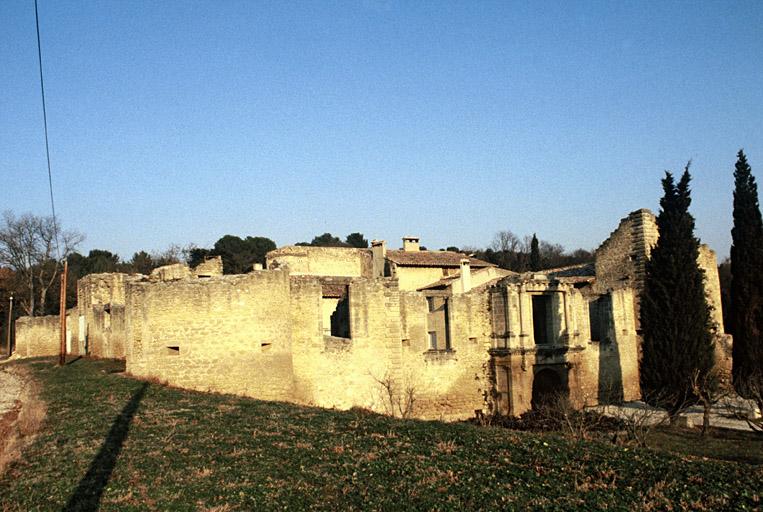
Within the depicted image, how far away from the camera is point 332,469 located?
10656 mm

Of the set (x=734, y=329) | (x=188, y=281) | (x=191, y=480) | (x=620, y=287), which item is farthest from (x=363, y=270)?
(x=191, y=480)

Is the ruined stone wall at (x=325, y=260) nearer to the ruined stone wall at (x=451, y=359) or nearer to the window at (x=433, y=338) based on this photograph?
the window at (x=433, y=338)

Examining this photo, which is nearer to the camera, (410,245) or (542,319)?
(542,319)

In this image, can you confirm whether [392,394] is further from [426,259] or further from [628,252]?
[426,259]

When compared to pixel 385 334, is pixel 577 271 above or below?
above

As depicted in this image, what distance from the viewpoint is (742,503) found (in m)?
8.95

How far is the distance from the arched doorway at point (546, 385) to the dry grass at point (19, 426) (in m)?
17.7

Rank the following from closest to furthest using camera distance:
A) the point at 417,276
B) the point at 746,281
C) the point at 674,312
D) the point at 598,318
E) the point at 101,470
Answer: the point at 101,470 < the point at 674,312 < the point at 746,281 < the point at 598,318 < the point at 417,276

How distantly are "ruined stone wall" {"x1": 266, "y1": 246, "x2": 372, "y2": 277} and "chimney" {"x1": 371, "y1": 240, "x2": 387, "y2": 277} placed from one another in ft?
1.97

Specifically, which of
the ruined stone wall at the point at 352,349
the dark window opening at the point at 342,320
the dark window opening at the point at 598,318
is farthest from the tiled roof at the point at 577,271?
the ruined stone wall at the point at 352,349

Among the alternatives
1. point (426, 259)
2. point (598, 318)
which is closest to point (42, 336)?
point (426, 259)

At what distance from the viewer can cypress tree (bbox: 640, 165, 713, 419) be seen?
2403 cm

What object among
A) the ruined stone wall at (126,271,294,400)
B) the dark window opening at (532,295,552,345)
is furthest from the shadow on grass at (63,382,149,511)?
the dark window opening at (532,295,552,345)

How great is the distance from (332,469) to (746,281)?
80.9ft
